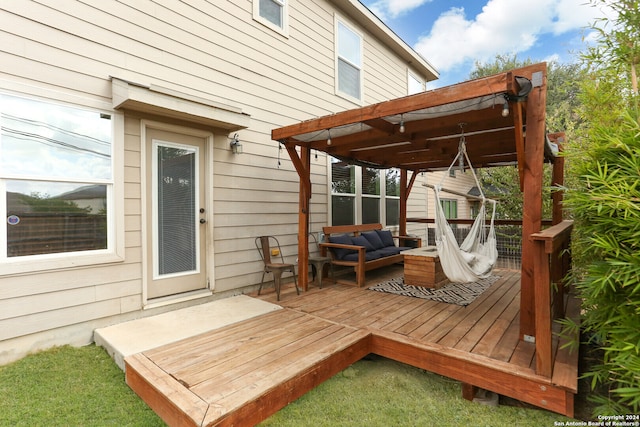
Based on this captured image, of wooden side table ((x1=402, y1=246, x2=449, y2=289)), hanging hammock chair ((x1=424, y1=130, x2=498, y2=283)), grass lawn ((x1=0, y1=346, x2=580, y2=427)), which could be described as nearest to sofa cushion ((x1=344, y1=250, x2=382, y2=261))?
wooden side table ((x1=402, y1=246, x2=449, y2=289))

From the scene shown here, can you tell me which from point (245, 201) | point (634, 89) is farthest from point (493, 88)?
point (245, 201)

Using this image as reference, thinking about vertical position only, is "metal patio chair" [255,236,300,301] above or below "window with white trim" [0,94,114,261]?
below

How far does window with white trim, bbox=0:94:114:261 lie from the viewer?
2.65 meters

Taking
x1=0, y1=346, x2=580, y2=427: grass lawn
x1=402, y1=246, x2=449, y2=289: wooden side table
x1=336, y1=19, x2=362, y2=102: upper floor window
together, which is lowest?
x1=0, y1=346, x2=580, y2=427: grass lawn

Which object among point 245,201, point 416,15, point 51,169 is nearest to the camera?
point 51,169

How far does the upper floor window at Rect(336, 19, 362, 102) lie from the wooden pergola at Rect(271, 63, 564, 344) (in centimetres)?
169

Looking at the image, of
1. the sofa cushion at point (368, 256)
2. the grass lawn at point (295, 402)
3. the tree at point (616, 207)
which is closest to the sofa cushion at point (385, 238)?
the sofa cushion at point (368, 256)

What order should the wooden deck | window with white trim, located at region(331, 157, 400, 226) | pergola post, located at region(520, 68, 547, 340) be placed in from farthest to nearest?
1. window with white trim, located at region(331, 157, 400, 226)
2. pergola post, located at region(520, 68, 547, 340)
3. the wooden deck

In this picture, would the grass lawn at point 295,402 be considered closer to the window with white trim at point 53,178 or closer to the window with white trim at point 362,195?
the window with white trim at point 53,178

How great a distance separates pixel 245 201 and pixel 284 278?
1.40 metres

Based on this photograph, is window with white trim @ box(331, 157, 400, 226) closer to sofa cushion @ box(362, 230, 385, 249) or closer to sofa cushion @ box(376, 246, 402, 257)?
sofa cushion @ box(362, 230, 385, 249)

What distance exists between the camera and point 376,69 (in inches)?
277

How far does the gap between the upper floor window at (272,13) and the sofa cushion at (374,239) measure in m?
3.68

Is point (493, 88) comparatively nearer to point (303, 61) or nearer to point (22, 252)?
point (303, 61)
